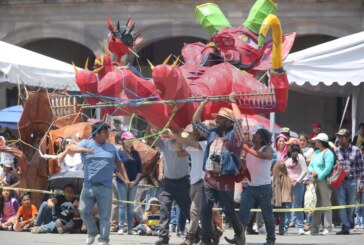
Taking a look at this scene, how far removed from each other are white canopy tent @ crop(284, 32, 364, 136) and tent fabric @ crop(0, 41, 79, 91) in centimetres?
433

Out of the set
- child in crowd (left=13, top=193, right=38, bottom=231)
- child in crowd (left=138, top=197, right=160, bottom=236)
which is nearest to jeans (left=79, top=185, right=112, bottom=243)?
child in crowd (left=138, top=197, right=160, bottom=236)

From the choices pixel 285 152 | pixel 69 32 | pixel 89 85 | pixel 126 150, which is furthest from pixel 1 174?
pixel 69 32

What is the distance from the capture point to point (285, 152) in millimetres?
22453

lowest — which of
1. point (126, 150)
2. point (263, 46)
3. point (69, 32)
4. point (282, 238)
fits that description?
point (282, 238)

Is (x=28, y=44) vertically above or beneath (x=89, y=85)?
above

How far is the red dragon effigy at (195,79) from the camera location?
682 inches

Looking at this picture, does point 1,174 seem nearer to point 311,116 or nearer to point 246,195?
point 246,195

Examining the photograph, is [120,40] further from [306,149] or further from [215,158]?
[306,149]

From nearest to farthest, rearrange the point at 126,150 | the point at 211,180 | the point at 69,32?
the point at 211,180 → the point at 126,150 → the point at 69,32

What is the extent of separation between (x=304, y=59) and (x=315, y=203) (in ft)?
8.58

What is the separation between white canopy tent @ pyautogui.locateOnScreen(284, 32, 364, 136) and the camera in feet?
74.7

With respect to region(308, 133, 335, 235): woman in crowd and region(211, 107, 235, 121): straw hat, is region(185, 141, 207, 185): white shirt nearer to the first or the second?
region(211, 107, 235, 121): straw hat

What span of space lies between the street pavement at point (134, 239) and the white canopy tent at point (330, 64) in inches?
113

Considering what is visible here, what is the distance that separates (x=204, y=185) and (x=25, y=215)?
531 centimetres
